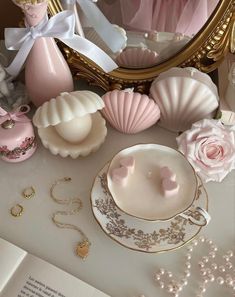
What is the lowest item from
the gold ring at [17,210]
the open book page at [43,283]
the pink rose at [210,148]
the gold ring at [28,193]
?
the open book page at [43,283]

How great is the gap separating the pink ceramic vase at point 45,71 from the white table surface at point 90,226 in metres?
0.09

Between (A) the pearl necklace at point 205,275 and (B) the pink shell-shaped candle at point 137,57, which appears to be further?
(B) the pink shell-shaped candle at point 137,57

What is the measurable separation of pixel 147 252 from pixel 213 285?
0.09m

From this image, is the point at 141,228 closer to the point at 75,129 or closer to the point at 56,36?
the point at 75,129

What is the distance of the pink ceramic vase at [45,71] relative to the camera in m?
0.62

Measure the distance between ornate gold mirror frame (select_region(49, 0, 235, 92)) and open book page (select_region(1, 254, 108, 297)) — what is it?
30cm

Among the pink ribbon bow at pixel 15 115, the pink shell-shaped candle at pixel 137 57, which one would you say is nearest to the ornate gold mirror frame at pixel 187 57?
the pink shell-shaped candle at pixel 137 57

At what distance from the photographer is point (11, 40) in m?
0.62

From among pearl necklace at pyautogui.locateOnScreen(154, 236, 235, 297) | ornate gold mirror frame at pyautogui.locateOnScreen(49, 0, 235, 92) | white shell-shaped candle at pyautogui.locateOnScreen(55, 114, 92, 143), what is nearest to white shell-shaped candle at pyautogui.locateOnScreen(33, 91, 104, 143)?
Result: white shell-shaped candle at pyautogui.locateOnScreen(55, 114, 92, 143)

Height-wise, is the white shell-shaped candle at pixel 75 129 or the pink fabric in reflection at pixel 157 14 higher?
the pink fabric in reflection at pixel 157 14

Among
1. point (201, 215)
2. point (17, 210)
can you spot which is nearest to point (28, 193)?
point (17, 210)

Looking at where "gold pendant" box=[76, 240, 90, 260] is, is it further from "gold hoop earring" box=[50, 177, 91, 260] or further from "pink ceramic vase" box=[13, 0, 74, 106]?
"pink ceramic vase" box=[13, 0, 74, 106]

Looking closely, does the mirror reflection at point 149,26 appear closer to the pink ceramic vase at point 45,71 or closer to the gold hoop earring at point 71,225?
the pink ceramic vase at point 45,71

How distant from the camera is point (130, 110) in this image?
63cm
